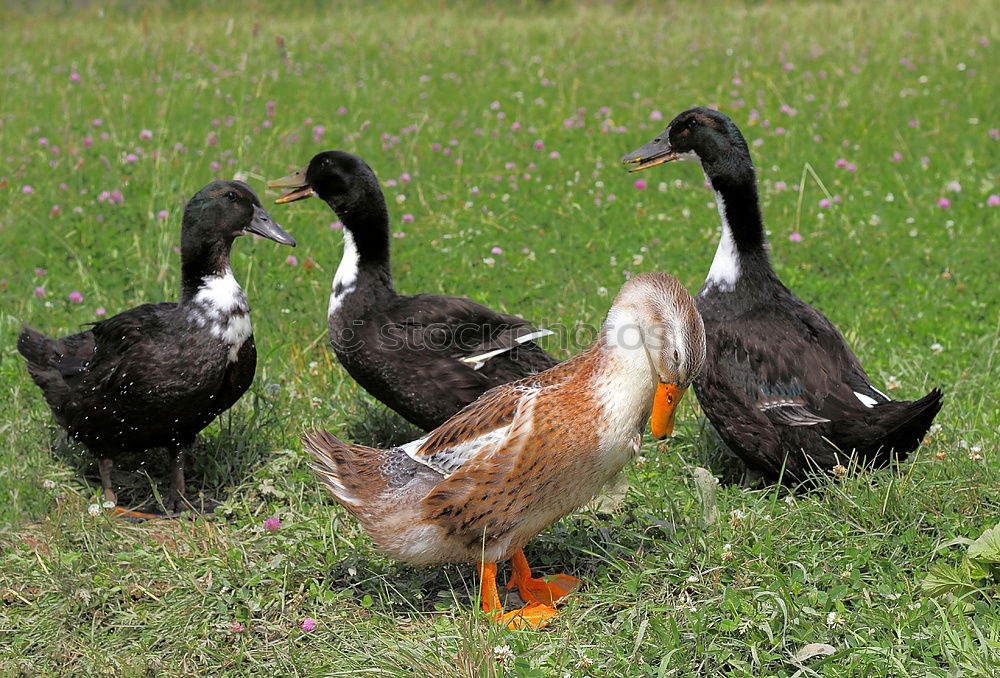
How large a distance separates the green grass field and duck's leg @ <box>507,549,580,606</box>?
0.36ft

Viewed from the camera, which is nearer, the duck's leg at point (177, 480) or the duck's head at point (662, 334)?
the duck's head at point (662, 334)

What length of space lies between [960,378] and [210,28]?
9710mm

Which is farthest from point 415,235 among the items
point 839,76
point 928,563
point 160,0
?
point 160,0

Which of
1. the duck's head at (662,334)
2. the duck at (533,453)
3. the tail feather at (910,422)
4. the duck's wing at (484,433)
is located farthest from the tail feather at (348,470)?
the tail feather at (910,422)

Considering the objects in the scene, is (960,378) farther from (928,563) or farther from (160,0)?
(160,0)

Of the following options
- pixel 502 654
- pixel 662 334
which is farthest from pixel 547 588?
pixel 662 334

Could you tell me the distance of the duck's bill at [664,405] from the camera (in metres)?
3.00

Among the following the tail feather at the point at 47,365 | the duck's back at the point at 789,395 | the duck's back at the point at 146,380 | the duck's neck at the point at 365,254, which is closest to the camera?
the duck's back at the point at 789,395

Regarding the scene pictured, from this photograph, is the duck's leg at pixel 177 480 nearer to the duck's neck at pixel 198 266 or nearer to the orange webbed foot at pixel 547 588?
the duck's neck at pixel 198 266

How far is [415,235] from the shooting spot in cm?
669

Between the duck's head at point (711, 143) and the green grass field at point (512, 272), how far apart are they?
44.3 inches

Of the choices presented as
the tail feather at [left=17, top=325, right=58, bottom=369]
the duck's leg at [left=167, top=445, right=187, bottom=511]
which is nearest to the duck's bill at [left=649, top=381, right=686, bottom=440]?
the duck's leg at [left=167, top=445, right=187, bottom=511]

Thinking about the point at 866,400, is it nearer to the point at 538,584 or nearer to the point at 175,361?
the point at 538,584

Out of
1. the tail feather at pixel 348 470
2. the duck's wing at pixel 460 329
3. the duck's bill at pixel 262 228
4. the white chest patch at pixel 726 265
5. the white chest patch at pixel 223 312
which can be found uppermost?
the duck's bill at pixel 262 228
